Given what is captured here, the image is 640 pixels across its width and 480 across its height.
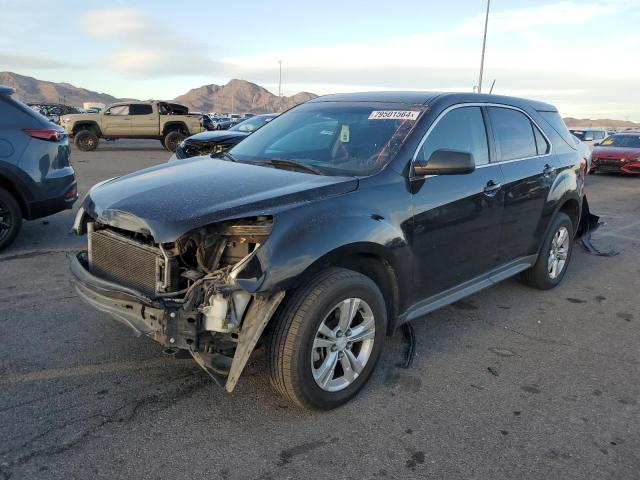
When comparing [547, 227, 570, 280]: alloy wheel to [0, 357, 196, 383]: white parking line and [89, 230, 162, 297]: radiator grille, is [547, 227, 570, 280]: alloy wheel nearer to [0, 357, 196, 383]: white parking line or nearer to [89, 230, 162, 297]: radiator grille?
[0, 357, 196, 383]: white parking line

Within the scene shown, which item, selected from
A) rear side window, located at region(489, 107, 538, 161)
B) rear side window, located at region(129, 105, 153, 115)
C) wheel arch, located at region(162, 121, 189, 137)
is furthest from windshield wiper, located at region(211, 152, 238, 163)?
rear side window, located at region(129, 105, 153, 115)

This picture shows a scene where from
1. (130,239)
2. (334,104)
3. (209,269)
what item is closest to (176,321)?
(209,269)

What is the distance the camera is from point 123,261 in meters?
3.13

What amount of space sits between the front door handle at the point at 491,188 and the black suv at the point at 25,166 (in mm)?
4806

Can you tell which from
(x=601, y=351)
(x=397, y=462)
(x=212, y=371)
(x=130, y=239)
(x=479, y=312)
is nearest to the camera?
(x=397, y=462)

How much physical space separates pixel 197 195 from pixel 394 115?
1.59 metres

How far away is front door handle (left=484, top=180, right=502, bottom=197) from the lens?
4.01 metres

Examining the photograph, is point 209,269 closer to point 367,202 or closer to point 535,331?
point 367,202

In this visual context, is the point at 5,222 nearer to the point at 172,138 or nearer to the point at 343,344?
the point at 343,344

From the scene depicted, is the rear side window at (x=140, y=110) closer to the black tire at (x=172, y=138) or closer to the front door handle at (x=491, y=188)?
the black tire at (x=172, y=138)

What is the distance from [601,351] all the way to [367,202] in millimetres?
2292

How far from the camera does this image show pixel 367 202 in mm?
3172

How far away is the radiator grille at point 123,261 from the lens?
9.69 ft

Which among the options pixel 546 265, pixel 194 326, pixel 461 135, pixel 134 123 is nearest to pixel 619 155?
pixel 546 265
